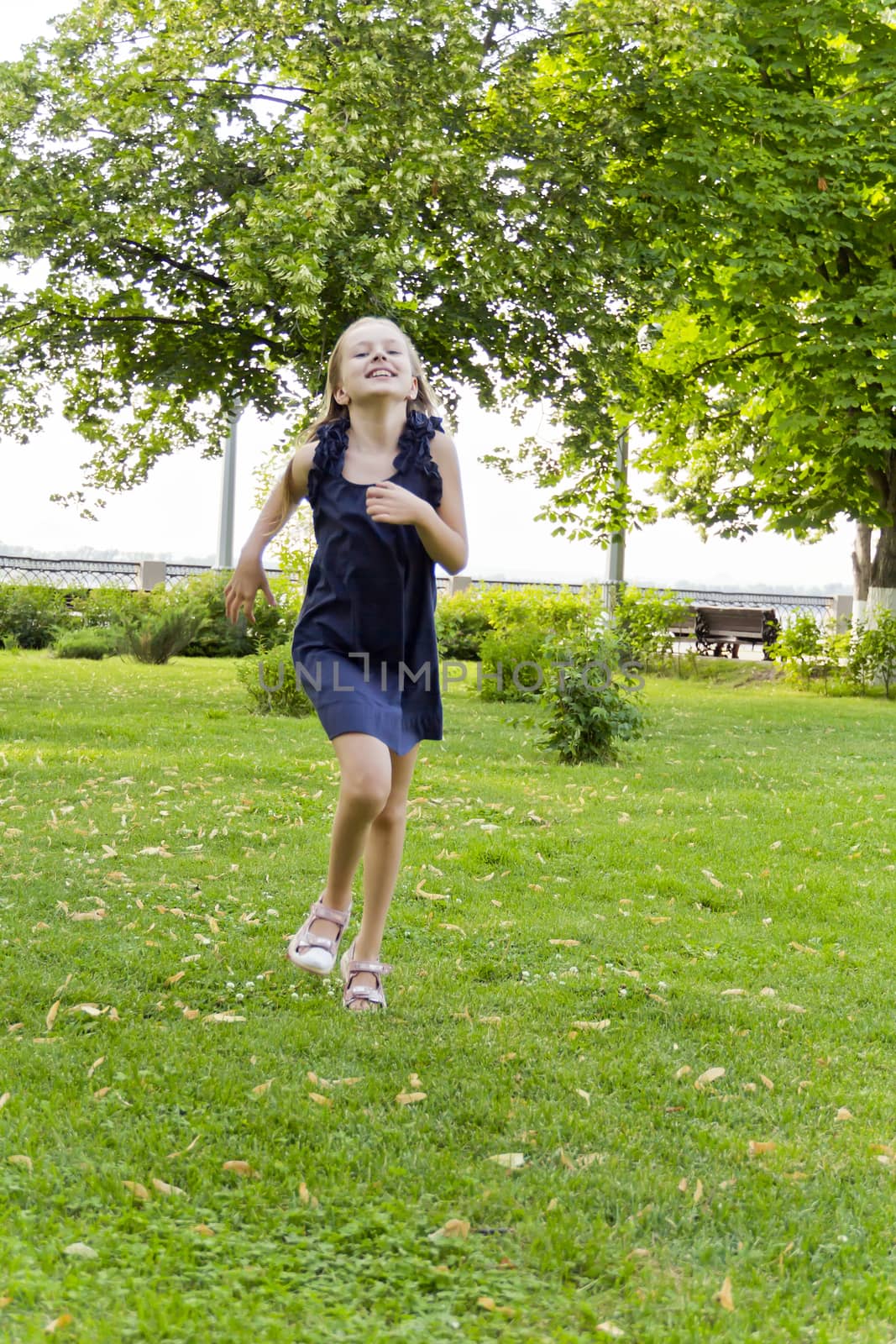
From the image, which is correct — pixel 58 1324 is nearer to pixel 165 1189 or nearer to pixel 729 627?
pixel 165 1189

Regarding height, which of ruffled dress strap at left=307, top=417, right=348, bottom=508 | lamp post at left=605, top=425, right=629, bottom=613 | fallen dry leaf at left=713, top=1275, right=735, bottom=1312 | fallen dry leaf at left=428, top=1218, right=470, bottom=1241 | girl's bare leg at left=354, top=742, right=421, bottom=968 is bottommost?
fallen dry leaf at left=713, top=1275, right=735, bottom=1312

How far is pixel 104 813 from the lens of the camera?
718cm

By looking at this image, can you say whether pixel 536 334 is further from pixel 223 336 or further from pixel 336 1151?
pixel 336 1151

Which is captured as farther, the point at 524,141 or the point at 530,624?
the point at 530,624

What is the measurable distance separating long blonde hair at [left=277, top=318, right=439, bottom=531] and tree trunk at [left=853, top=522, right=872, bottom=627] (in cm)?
1792

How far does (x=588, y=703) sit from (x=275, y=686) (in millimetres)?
3872

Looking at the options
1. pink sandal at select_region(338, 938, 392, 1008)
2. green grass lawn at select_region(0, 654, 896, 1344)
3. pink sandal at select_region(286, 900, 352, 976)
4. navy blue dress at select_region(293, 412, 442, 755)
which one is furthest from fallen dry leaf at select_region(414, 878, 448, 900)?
navy blue dress at select_region(293, 412, 442, 755)

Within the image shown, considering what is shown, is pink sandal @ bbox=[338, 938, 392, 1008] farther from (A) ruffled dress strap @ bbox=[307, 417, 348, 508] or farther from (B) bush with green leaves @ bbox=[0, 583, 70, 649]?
(B) bush with green leaves @ bbox=[0, 583, 70, 649]

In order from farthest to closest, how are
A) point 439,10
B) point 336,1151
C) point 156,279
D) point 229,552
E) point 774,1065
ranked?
point 229,552
point 156,279
point 439,10
point 774,1065
point 336,1151

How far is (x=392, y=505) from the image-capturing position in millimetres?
3639

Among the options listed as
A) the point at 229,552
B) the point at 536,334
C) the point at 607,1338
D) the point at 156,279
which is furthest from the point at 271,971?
the point at 229,552

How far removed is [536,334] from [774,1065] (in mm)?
10197

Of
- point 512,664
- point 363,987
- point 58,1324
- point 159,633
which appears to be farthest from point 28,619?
point 58,1324

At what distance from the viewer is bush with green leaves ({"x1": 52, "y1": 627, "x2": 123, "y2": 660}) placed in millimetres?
19172
